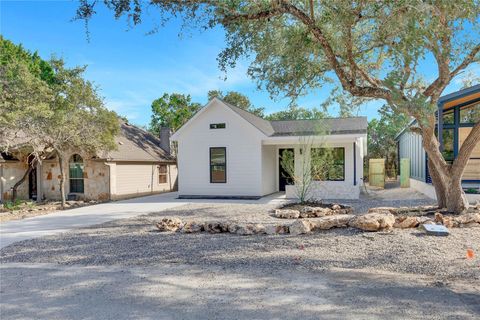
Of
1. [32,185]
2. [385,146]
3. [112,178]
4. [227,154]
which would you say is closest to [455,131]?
[227,154]

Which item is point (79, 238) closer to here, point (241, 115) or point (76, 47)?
point (76, 47)

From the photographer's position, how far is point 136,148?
738 inches

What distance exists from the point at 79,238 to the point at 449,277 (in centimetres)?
708

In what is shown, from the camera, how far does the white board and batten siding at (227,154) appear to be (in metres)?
15.3

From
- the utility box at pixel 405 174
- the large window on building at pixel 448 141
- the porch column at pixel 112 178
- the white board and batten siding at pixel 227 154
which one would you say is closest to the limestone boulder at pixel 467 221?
the large window on building at pixel 448 141

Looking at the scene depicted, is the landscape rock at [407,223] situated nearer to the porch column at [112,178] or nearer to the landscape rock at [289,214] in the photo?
the landscape rock at [289,214]

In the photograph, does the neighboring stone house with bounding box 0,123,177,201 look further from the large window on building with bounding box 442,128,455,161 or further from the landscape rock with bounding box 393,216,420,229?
the large window on building with bounding box 442,128,455,161

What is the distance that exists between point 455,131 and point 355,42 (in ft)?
24.4

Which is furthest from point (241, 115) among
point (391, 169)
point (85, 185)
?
point (391, 169)

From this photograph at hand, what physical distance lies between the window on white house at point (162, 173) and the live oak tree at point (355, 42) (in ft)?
41.0

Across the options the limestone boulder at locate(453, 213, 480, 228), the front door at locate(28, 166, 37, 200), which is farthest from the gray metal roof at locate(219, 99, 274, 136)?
the front door at locate(28, 166, 37, 200)

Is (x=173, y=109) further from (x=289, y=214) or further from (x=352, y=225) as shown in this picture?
(x=352, y=225)

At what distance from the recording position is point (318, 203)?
11.0 metres

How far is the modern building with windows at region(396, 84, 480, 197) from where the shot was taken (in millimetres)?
11992
